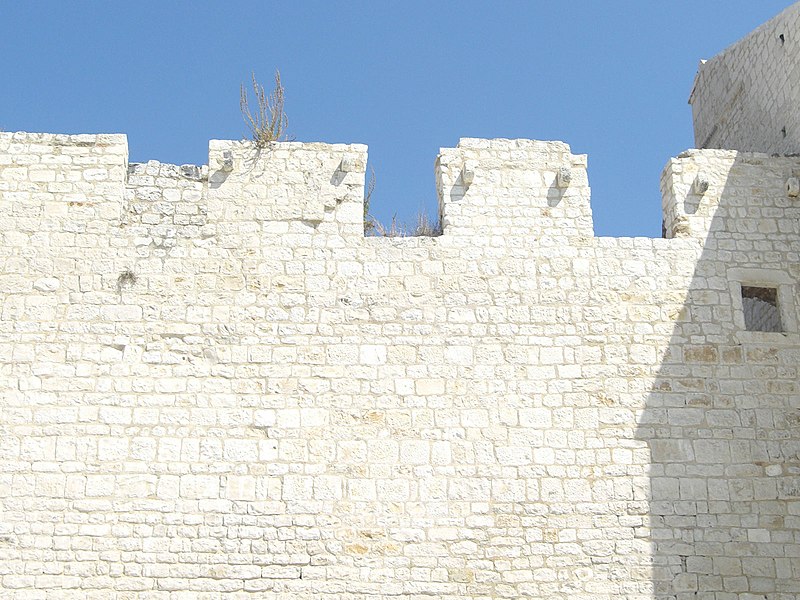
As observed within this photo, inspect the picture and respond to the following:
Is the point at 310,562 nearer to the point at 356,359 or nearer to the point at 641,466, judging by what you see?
the point at 356,359

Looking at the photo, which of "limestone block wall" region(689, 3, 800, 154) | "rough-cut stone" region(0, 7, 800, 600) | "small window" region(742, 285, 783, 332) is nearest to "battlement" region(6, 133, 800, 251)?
"rough-cut stone" region(0, 7, 800, 600)

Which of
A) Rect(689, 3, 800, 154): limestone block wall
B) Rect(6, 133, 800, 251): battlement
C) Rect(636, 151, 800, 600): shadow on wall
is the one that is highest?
Rect(689, 3, 800, 154): limestone block wall

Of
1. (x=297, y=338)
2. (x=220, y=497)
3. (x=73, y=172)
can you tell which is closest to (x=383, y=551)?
(x=220, y=497)

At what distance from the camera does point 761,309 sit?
30.0ft

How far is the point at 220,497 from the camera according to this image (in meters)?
6.94

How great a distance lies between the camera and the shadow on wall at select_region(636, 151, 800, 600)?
705cm

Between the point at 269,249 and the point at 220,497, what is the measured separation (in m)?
2.00

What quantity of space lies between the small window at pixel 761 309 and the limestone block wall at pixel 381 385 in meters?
0.26

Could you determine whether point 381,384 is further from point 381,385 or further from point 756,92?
point 756,92

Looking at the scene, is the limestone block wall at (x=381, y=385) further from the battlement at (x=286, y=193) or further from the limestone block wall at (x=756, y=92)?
the limestone block wall at (x=756, y=92)

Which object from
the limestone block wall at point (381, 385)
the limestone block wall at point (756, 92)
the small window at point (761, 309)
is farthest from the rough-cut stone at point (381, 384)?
the limestone block wall at point (756, 92)

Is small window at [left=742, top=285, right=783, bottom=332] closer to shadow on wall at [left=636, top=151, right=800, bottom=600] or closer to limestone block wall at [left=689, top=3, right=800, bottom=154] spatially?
shadow on wall at [left=636, top=151, right=800, bottom=600]

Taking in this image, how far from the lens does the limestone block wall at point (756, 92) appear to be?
8688 millimetres

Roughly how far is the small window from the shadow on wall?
0.05 m
